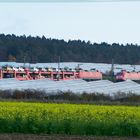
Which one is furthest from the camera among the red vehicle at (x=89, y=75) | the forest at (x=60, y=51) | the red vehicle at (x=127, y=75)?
the forest at (x=60, y=51)

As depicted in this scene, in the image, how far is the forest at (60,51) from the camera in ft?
349

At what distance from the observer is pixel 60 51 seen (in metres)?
112

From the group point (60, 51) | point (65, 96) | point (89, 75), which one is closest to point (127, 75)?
point (89, 75)

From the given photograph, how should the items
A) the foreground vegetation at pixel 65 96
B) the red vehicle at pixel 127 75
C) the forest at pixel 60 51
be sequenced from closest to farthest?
1. the foreground vegetation at pixel 65 96
2. the red vehicle at pixel 127 75
3. the forest at pixel 60 51

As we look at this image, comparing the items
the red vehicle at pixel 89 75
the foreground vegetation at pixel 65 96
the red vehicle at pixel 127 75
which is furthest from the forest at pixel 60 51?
the foreground vegetation at pixel 65 96

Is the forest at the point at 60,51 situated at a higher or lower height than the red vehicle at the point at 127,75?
higher

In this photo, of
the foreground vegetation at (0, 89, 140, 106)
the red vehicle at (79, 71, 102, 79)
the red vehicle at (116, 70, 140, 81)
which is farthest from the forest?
the foreground vegetation at (0, 89, 140, 106)

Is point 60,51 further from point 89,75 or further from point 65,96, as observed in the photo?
point 65,96

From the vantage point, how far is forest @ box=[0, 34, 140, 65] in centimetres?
10644

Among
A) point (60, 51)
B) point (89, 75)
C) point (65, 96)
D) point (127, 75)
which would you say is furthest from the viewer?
point (60, 51)

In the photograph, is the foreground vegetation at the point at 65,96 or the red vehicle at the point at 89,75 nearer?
the foreground vegetation at the point at 65,96

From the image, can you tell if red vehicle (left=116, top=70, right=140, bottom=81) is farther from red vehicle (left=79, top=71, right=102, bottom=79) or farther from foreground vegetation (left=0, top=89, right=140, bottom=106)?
foreground vegetation (left=0, top=89, right=140, bottom=106)

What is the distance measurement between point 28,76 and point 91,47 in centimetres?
5541

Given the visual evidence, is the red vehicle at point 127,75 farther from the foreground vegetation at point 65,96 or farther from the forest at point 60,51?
the forest at point 60,51
